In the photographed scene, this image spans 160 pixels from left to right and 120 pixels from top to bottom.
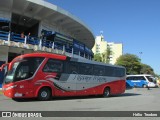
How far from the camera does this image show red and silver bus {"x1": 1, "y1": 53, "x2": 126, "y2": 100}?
665 inches

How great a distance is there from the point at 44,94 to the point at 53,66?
1.89 m

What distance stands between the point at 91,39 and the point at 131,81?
10.2m

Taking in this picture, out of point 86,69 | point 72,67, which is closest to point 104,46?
→ point 86,69

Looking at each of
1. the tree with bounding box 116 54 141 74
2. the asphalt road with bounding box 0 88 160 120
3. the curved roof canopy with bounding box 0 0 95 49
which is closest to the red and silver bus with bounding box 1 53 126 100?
the asphalt road with bounding box 0 88 160 120

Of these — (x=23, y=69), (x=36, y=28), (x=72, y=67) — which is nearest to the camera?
(x=23, y=69)

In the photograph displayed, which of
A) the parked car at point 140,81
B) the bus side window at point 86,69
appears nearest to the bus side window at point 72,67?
the bus side window at point 86,69

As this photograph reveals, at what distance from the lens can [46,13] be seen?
32.0m

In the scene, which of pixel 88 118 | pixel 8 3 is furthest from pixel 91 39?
pixel 88 118

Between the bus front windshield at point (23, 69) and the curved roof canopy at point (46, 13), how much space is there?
40.1 ft

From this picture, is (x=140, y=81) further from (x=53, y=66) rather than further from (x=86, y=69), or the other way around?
(x=53, y=66)

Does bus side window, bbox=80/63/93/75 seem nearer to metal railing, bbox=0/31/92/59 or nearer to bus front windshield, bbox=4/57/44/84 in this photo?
bus front windshield, bbox=4/57/44/84

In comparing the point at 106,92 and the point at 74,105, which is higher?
the point at 106,92

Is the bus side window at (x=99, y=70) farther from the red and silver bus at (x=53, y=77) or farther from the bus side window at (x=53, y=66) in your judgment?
the bus side window at (x=53, y=66)

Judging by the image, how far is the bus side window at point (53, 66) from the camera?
1821 centimetres
